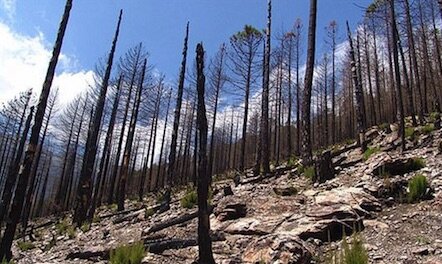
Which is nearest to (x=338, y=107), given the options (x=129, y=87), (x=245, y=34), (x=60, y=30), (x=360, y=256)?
(x=245, y=34)

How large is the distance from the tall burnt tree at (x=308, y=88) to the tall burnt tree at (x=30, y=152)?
25.4ft

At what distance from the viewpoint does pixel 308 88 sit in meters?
11.9

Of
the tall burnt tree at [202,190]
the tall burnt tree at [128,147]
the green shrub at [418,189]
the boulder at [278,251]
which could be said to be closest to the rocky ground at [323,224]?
the boulder at [278,251]

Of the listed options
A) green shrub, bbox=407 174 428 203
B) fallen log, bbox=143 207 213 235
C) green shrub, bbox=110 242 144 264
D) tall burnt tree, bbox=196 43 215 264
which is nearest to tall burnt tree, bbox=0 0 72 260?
fallen log, bbox=143 207 213 235

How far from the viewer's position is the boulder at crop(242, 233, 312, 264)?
4.77 meters

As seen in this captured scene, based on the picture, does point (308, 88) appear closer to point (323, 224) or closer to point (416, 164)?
point (416, 164)

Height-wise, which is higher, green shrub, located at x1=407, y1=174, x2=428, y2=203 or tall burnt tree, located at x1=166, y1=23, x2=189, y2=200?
tall burnt tree, located at x1=166, y1=23, x2=189, y2=200

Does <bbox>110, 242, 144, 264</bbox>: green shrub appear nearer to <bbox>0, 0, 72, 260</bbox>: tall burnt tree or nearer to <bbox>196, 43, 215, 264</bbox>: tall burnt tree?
<bbox>196, 43, 215, 264</bbox>: tall burnt tree

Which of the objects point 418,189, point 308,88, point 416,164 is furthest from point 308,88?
point 418,189

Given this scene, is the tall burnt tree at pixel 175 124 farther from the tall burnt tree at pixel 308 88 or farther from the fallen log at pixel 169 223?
the tall burnt tree at pixel 308 88

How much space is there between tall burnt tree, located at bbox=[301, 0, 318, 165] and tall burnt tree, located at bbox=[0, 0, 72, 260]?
773cm

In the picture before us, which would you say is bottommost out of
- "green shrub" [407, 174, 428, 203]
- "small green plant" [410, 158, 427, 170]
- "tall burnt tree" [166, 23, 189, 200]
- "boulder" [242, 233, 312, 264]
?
"boulder" [242, 233, 312, 264]

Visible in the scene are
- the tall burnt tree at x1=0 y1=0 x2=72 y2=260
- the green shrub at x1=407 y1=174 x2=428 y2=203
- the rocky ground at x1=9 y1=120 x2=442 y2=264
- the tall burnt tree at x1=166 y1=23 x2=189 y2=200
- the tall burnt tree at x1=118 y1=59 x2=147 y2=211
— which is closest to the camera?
the rocky ground at x1=9 y1=120 x2=442 y2=264

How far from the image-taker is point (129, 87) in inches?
873
